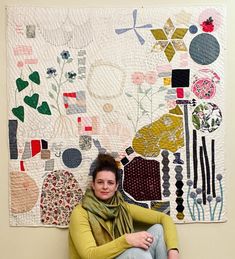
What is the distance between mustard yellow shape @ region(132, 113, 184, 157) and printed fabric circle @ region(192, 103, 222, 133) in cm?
9

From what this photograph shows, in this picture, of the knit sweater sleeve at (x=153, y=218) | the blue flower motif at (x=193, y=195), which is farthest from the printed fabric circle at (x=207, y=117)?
the knit sweater sleeve at (x=153, y=218)

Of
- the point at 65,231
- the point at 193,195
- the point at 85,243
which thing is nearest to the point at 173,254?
the point at 193,195

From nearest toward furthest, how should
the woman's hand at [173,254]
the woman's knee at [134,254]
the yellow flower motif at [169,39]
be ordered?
the woman's knee at [134,254]
the woman's hand at [173,254]
the yellow flower motif at [169,39]

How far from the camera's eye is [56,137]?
270 cm

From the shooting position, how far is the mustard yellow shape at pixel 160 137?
268 cm

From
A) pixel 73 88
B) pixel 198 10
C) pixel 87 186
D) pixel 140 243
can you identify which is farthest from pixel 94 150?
pixel 198 10

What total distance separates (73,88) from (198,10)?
0.86 metres

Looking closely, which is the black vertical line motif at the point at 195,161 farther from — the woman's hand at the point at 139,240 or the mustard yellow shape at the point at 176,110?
the woman's hand at the point at 139,240

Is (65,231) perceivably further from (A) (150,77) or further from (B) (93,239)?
(A) (150,77)

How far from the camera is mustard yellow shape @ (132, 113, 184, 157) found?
2.68 metres

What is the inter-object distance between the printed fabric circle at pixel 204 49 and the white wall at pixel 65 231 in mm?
86

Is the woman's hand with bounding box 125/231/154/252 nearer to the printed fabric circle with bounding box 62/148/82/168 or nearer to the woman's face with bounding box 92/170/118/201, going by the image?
the woman's face with bounding box 92/170/118/201

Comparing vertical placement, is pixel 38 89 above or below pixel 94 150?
above

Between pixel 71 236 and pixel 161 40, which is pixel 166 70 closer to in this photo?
pixel 161 40
